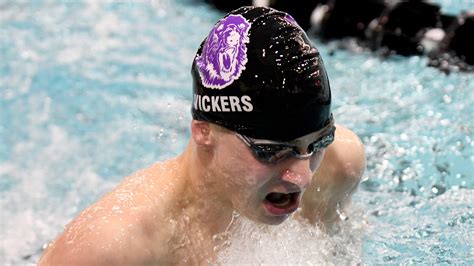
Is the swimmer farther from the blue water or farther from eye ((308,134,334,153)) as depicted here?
the blue water

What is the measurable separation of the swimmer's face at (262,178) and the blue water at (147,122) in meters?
0.67

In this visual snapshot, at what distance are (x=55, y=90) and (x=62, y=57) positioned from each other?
0.46 metres

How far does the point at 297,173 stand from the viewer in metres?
1.71

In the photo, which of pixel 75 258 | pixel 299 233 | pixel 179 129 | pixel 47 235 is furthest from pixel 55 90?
pixel 75 258

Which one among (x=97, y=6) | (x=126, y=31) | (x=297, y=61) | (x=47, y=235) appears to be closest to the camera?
(x=297, y=61)

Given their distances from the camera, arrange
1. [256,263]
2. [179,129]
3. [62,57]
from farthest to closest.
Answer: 1. [62,57]
2. [179,129]
3. [256,263]

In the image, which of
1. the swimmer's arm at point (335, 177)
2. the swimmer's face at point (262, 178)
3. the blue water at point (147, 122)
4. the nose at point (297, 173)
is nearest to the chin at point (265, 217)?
the swimmer's face at point (262, 178)

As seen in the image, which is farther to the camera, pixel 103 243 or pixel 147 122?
pixel 147 122

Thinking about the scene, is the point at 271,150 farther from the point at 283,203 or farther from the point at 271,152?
the point at 283,203

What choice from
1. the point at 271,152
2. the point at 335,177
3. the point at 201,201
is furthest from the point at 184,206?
the point at 335,177

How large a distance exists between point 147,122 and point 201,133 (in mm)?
2176

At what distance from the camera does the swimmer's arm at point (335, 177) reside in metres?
2.21

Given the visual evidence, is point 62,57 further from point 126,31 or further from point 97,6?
point 97,6

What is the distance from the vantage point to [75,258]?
67.0 inches
